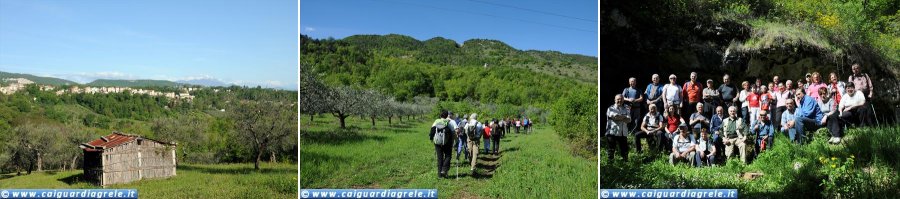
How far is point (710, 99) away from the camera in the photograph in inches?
268

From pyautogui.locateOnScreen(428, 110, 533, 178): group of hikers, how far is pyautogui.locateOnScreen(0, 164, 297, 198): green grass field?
150 centimetres

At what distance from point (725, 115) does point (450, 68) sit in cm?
273

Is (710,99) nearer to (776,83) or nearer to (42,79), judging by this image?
(776,83)

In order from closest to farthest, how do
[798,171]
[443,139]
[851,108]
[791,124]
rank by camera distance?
1. [443,139]
2. [798,171]
3. [791,124]
4. [851,108]

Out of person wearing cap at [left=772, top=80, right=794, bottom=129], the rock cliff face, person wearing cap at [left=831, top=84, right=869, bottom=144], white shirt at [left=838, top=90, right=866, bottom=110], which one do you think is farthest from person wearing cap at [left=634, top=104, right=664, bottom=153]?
white shirt at [left=838, top=90, right=866, bottom=110]

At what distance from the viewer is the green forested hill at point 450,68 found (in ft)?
22.2

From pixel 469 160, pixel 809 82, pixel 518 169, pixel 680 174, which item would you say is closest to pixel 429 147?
pixel 469 160

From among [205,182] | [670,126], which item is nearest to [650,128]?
[670,126]

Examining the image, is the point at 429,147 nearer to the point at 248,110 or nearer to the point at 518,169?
the point at 518,169

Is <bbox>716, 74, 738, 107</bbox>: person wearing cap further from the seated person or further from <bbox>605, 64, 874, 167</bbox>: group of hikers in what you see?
the seated person

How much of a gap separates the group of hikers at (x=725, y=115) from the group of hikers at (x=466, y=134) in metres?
0.97

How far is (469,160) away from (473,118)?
408 mm

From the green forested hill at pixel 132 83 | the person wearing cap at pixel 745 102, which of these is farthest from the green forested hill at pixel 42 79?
the person wearing cap at pixel 745 102

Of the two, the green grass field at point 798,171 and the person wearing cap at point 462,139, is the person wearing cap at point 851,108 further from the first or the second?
the person wearing cap at point 462,139
